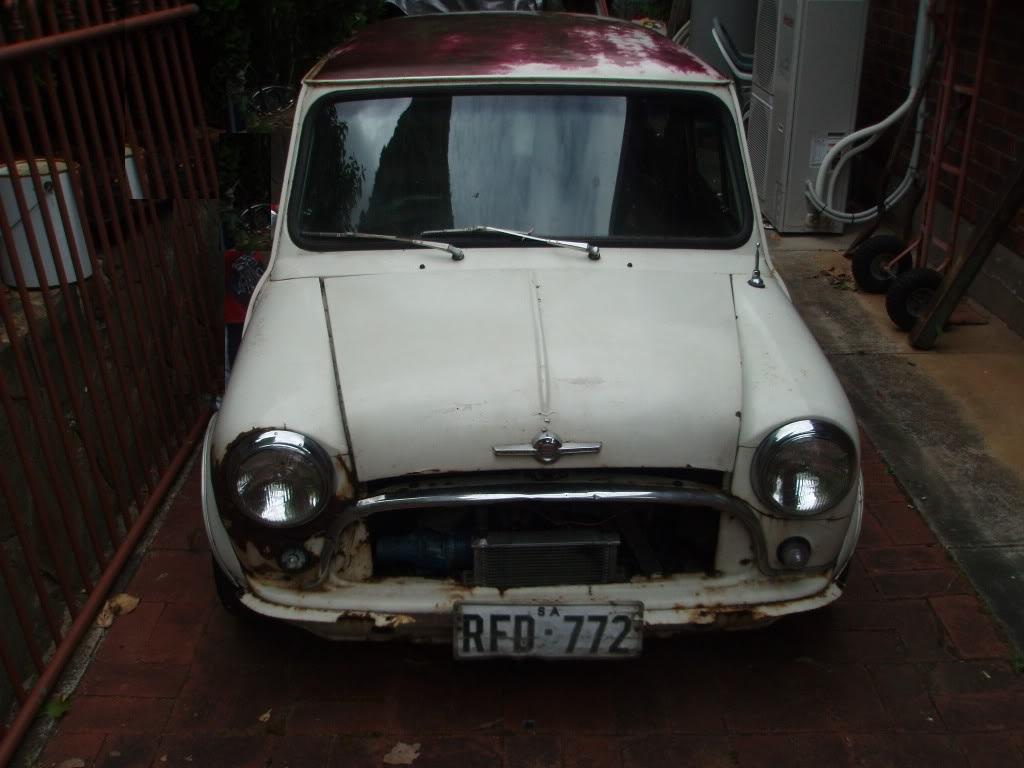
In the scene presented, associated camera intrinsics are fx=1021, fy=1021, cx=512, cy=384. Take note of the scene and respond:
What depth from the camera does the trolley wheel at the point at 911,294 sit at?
5473mm

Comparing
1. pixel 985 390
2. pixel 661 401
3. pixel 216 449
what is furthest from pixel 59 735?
pixel 985 390

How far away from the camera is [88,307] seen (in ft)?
11.6

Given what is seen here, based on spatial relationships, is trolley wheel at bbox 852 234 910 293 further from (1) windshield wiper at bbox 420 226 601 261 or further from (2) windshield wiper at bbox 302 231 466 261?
(2) windshield wiper at bbox 302 231 466 261

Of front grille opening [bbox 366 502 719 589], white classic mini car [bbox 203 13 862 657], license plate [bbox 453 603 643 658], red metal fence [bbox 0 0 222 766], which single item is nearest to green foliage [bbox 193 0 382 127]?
red metal fence [bbox 0 0 222 766]

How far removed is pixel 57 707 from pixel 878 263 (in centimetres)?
498

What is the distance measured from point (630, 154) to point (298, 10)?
330 cm

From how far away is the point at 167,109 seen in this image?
4508mm

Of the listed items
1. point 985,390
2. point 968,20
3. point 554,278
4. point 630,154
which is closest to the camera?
point 554,278

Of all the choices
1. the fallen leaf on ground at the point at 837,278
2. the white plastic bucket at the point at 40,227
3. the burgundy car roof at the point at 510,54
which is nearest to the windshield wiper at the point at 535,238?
the burgundy car roof at the point at 510,54

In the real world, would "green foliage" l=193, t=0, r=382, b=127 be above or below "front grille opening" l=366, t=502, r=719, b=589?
above

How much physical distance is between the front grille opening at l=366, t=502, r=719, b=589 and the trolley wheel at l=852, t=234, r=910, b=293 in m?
3.73

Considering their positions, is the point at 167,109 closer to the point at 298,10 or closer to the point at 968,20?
the point at 298,10

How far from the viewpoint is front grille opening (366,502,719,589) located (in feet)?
9.09

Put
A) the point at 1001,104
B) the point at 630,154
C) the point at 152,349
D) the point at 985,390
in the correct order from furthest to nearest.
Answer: the point at 1001,104, the point at 985,390, the point at 152,349, the point at 630,154
